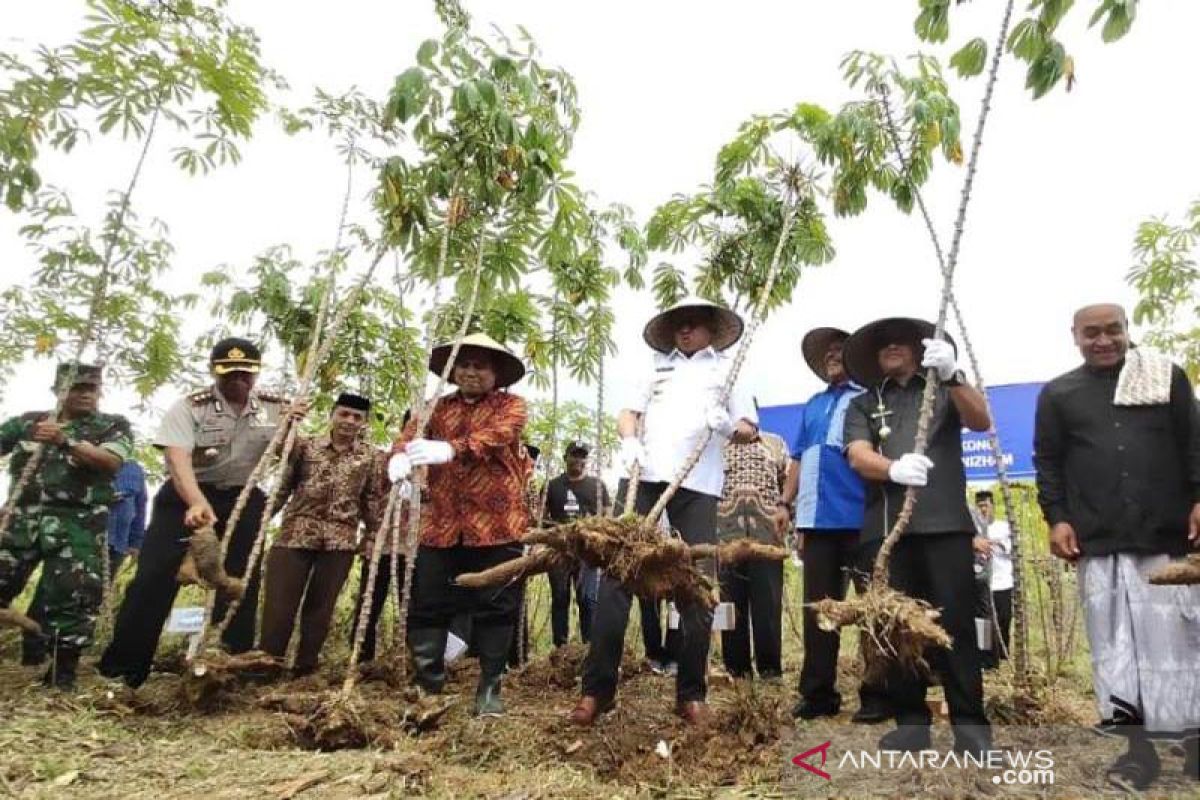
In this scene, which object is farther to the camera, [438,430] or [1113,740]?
[438,430]

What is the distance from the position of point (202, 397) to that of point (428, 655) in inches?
67.4

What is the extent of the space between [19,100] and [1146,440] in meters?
4.44

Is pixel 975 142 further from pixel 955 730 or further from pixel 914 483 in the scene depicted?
pixel 955 730

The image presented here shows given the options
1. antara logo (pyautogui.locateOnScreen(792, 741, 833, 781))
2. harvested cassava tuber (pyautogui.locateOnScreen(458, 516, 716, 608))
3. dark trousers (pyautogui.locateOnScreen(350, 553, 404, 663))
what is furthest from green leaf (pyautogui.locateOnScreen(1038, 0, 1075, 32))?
dark trousers (pyautogui.locateOnScreen(350, 553, 404, 663))

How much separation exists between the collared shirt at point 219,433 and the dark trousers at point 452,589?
1144 mm

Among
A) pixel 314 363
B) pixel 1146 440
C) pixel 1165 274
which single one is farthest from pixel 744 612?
pixel 1165 274

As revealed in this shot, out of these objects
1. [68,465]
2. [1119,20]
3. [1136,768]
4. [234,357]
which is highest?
[1119,20]

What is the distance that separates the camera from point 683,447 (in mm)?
3439

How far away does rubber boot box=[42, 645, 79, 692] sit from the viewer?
3.68 meters

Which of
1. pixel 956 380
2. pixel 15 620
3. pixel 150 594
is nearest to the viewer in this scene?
pixel 956 380

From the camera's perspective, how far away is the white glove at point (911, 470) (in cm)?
274

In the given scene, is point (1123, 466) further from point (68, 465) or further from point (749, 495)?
point (68, 465)

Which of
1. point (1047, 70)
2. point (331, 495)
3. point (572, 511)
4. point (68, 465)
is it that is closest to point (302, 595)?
point (331, 495)

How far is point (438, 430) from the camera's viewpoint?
12.5 feet
